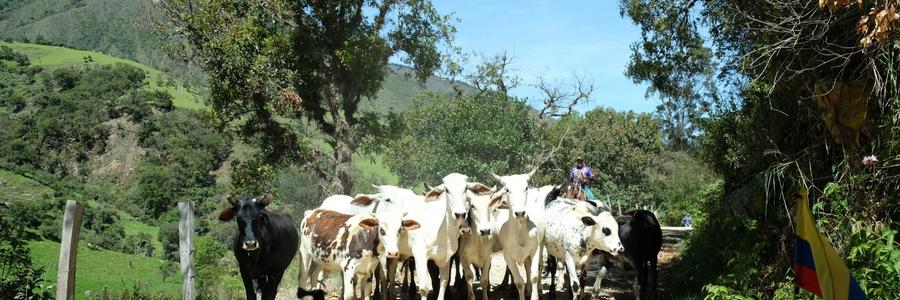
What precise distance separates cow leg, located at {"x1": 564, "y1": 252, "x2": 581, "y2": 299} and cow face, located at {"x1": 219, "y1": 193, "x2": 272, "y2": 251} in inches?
176

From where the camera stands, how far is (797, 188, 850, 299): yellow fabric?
546 centimetres

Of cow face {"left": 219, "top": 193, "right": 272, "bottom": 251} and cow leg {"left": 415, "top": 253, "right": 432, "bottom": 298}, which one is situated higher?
cow face {"left": 219, "top": 193, "right": 272, "bottom": 251}

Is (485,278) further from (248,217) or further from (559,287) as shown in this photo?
(559,287)

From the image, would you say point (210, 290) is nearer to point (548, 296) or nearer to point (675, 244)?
point (548, 296)

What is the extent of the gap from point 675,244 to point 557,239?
9.47 meters

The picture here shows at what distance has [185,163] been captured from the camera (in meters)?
67.9

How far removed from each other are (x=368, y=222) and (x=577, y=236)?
10.7ft

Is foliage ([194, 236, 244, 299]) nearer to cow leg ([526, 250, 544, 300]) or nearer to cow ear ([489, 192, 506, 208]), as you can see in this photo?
cow ear ([489, 192, 506, 208])

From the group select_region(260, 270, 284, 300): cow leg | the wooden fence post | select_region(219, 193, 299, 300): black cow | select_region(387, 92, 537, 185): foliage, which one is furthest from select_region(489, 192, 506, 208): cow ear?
select_region(387, 92, 537, 185): foliage

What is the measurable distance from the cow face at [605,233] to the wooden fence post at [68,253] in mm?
6648

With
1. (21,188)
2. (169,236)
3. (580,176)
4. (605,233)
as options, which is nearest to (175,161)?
(21,188)

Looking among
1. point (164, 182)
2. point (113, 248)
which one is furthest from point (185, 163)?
point (113, 248)

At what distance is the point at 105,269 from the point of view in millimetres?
26906

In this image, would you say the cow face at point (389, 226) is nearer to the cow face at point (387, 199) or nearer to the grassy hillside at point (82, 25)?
the cow face at point (387, 199)
